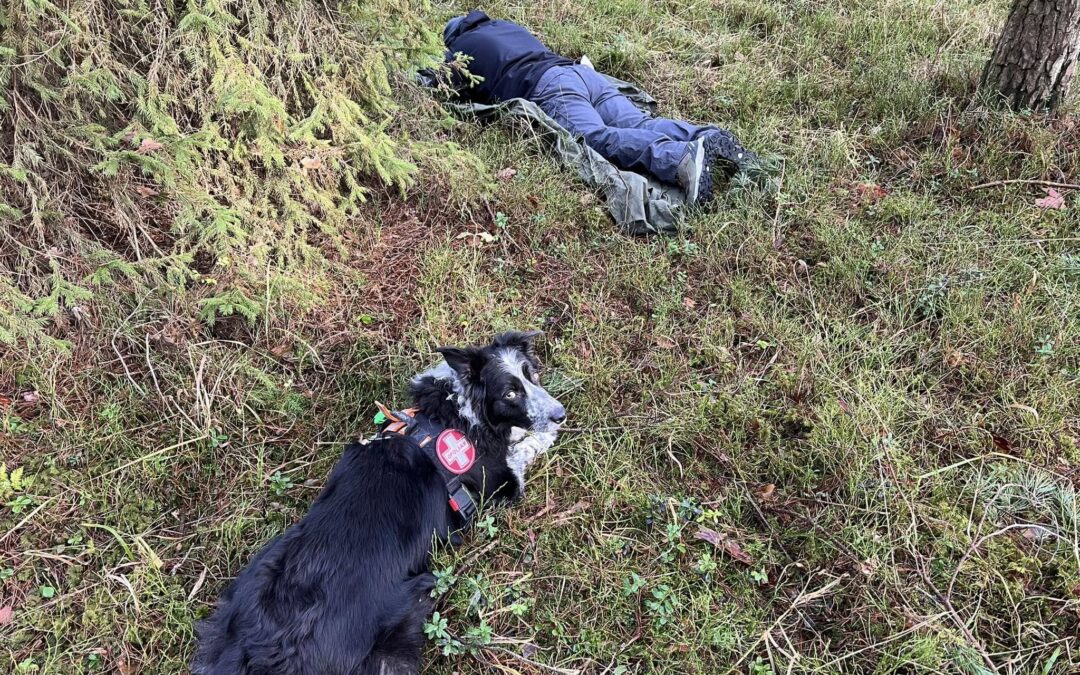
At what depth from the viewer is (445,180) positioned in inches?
169

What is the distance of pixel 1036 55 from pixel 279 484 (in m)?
5.75

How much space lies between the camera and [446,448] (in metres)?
3.00

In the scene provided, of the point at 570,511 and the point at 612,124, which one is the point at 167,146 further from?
the point at 612,124

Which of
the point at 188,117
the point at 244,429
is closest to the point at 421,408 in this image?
the point at 244,429

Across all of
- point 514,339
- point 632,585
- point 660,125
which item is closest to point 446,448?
point 514,339

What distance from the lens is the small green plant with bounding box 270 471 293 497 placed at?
3058mm

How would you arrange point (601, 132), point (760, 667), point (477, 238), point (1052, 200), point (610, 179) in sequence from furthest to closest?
1. point (601, 132)
2. point (610, 179)
3. point (477, 238)
4. point (1052, 200)
5. point (760, 667)

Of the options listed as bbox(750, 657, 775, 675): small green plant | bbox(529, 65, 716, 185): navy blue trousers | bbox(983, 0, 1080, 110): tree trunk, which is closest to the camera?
bbox(750, 657, 775, 675): small green plant

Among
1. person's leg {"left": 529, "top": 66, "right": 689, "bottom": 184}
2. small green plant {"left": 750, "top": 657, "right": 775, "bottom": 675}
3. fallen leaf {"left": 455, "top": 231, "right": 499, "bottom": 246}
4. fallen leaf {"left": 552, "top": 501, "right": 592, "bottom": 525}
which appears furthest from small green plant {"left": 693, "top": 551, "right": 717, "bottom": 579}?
person's leg {"left": 529, "top": 66, "right": 689, "bottom": 184}

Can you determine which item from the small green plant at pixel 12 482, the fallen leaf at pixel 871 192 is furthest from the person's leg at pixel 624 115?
the small green plant at pixel 12 482

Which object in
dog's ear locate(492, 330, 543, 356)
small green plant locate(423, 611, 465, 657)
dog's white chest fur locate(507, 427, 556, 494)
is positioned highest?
dog's ear locate(492, 330, 543, 356)

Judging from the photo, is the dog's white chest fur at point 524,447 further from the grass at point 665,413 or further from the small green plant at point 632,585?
the small green plant at point 632,585

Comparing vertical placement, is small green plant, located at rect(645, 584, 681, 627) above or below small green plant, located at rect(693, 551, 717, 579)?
below

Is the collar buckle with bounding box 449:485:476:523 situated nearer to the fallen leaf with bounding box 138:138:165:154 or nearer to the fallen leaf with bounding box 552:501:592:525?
the fallen leaf with bounding box 552:501:592:525
